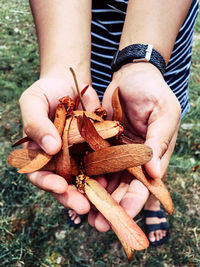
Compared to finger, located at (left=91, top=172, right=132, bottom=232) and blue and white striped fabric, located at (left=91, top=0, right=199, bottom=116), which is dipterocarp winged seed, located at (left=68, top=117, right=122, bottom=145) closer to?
finger, located at (left=91, top=172, right=132, bottom=232)

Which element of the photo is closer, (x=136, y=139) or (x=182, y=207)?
(x=136, y=139)

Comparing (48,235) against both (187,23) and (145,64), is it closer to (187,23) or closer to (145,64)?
(145,64)

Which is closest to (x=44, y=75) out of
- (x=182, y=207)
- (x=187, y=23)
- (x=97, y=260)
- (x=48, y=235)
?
(x=187, y=23)

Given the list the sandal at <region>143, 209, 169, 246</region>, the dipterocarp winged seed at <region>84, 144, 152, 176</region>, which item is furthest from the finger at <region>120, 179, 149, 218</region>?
the sandal at <region>143, 209, 169, 246</region>

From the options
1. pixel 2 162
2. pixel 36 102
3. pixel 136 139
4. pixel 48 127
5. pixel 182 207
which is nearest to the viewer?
pixel 48 127

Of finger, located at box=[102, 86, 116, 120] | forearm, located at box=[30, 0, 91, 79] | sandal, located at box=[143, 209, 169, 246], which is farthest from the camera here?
sandal, located at box=[143, 209, 169, 246]

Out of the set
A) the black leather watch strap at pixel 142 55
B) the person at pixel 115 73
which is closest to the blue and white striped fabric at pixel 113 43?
the person at pixel 115 73

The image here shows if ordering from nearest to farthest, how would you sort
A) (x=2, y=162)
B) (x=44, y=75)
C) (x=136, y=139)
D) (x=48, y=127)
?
1. (x=48, y=127)
2. (x=136, y=139)
3. (x=44, y=75)
4. (x=2, y=162)
